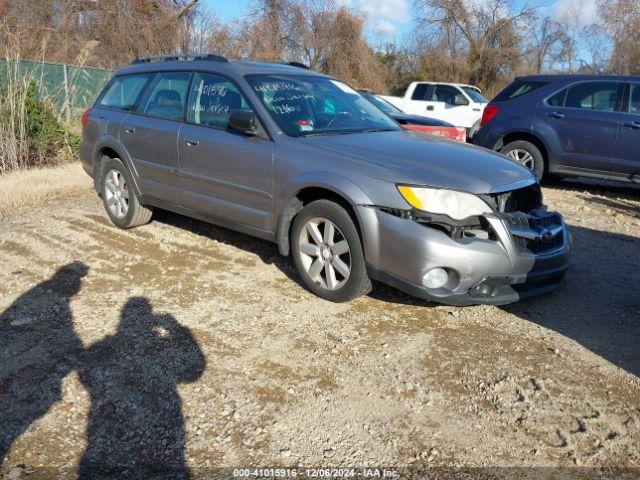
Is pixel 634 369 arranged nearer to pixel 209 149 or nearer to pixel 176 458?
pixel 176 458

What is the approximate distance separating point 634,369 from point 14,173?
28.7 feet

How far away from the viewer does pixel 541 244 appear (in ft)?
13.2

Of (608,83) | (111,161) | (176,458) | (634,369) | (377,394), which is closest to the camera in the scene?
(176,458)

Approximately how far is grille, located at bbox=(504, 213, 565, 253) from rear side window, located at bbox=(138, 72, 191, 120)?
10.2 feet

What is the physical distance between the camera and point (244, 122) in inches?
177

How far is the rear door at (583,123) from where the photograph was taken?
26.1 ft

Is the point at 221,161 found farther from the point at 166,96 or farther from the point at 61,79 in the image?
the point at 61,79

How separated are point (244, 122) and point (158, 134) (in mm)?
1307

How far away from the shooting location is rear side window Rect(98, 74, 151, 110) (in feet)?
19.5

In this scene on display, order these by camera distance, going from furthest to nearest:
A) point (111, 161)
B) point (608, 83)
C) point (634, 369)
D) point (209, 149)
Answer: point (608, 83), point (111, 161), point (209, 149), point (634, 369)

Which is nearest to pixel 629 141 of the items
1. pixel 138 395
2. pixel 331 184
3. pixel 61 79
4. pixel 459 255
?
pixel 459 255

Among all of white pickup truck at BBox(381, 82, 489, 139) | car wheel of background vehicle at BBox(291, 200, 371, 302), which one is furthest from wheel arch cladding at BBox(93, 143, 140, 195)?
white pickup truck at BBox(381, 82, 489, 139)

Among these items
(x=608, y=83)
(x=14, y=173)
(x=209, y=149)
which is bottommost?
(x=14, y=173)

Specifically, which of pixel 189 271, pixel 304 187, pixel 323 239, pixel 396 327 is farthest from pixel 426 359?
pixel 189 271
